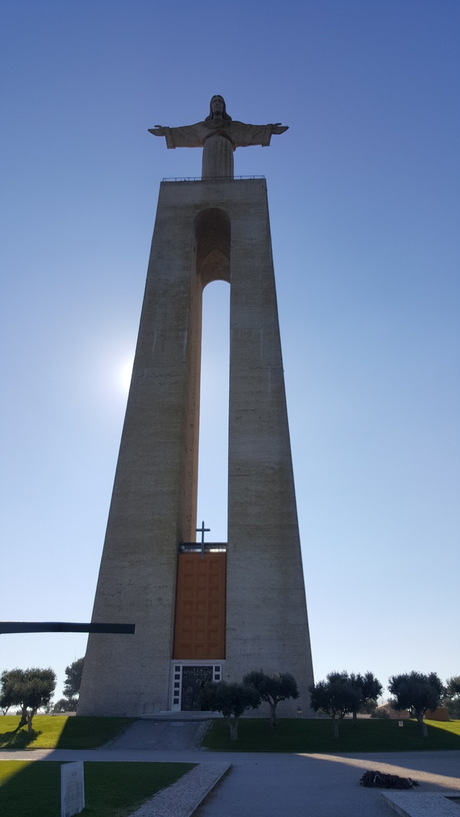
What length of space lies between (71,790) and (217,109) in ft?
150

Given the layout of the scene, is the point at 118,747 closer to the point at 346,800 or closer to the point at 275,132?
the point at 346,800

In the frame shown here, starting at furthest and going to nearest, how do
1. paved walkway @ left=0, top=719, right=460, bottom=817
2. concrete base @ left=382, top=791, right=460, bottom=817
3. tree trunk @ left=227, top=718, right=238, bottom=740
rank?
tree trunk @ left=227, top=718, right=238, bottom=740 < paved walkway @ left=0, top=719, right=460, bottom=817 < concrete base @ left=382, top=791, right=460, bottom=817

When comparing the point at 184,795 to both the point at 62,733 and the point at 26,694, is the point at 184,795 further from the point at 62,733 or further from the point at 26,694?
the point at 26,694

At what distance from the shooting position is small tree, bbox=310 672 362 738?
2178 centimetres

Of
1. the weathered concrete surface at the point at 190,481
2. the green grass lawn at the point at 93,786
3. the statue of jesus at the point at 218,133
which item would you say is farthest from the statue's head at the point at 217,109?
the green grass lawn at the point at 93,786

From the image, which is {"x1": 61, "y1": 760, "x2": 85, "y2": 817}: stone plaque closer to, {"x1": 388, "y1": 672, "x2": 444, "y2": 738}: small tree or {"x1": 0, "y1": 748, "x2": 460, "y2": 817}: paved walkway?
{"x1": 0, "y1": 748, "x2": 460, "y2": 817}: paved walkway

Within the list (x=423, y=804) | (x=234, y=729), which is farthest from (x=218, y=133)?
(x=423, y=804)

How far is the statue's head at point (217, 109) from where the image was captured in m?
44.0

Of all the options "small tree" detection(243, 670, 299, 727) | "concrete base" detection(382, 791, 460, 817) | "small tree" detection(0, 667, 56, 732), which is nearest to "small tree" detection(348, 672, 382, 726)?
"small tree" detection(243, 670, 299, 727)

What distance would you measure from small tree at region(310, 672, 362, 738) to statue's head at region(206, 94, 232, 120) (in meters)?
38.9

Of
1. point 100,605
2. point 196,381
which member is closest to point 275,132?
point 196,381

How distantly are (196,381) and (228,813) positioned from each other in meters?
30.6

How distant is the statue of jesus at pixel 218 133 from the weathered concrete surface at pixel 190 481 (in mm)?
6108

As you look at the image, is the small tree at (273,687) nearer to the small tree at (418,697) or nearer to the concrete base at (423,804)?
the small tree at (418,697)
